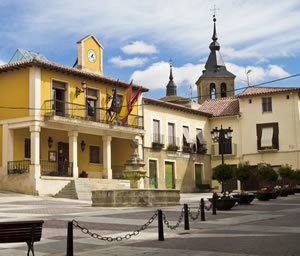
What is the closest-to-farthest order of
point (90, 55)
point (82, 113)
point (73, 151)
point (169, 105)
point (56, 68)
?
point (56, 68), point (73, 151), point (82, 113), point (90, 55), point (169, 105)

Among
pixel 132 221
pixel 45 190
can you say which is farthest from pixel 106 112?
pixel 132 221

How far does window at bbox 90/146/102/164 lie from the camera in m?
35.0

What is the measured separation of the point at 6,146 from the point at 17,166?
1.42 m

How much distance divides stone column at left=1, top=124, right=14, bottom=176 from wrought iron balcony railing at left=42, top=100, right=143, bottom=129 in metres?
2.54

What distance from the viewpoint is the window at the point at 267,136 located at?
42094 millimetres

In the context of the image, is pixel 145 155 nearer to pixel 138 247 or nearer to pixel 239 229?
pixel 239 229

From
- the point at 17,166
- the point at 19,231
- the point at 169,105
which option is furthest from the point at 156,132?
the point at 19,231

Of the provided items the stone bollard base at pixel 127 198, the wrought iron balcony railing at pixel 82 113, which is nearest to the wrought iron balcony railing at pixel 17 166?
the wrought iron balcony railing at pixel 82 113

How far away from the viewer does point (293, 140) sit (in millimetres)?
41625

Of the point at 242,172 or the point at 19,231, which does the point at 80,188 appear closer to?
the point at 242,172

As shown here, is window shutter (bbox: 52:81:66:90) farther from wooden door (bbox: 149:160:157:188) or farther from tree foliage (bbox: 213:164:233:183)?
tree foliage (bbox: 213:164:233:183)

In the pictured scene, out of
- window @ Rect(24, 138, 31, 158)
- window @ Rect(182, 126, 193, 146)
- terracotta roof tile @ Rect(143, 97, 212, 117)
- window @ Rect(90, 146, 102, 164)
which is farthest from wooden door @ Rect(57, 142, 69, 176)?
window @ Rect(182, 126, 193, 146)

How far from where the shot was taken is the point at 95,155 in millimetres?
35375

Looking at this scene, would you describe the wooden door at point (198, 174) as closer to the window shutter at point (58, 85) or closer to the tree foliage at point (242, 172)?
the window shutter at point (58, 85)
